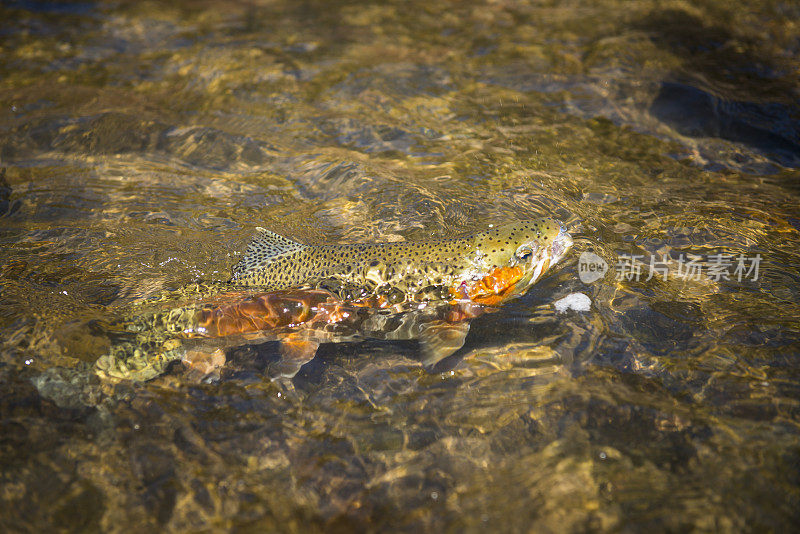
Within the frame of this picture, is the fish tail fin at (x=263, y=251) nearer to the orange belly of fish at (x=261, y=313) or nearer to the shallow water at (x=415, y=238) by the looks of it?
the shallow water at (x=415, y=238)

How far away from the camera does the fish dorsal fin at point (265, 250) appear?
17.4 ft

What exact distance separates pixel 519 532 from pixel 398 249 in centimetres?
255

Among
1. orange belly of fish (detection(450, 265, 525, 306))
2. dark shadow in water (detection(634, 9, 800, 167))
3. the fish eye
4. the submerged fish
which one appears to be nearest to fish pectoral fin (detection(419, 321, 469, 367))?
the submerged fish

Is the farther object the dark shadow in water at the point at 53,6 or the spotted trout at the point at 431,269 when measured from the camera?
the dark shadow in water at the point at 53,6

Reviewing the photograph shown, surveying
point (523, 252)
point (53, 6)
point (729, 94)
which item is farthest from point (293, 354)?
point (53, 6)

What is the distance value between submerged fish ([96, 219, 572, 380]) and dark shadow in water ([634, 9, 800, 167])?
389 centimetres

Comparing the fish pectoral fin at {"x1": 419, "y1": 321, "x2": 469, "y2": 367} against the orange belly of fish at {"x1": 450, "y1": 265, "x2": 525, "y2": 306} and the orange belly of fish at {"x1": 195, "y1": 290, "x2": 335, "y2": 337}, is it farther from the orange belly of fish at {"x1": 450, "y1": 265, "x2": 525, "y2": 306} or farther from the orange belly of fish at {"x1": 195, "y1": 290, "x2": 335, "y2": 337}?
the orange belly of fish at {"x1": 195, "y1": 290, "x2": 335, "y2": 337}

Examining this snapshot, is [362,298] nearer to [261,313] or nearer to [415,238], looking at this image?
[261,313]

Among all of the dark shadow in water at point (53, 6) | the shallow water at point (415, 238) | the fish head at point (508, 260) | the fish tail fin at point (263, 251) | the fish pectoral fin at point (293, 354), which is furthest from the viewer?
the dark shadow in water at point (53, 6)

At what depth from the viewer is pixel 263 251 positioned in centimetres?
543

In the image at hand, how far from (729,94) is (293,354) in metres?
7.12

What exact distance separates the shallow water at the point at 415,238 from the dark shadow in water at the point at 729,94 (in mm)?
50

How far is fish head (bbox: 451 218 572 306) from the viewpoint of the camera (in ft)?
16.4

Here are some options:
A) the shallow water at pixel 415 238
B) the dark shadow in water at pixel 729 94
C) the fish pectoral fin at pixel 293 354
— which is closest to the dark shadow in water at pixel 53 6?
the shallow water at pixel 415 238
